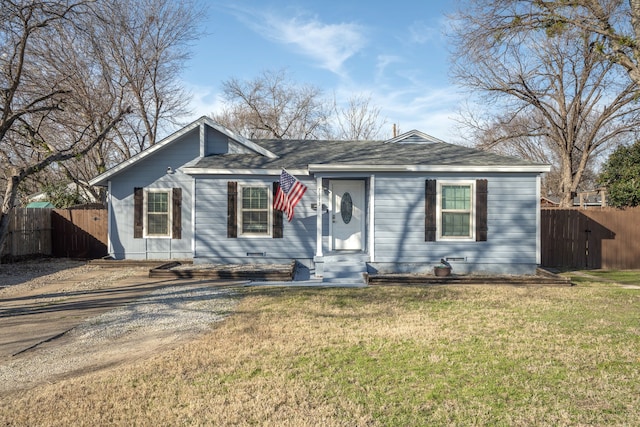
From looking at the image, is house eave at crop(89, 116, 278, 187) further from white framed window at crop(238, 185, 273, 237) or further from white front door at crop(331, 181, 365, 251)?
white front door at crop(331, 181, 365, 251)

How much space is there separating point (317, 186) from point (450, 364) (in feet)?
25.3

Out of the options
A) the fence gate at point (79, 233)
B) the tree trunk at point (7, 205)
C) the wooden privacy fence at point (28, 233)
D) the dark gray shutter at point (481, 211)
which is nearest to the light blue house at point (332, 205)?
the dark gray shutter at point (481, 211)

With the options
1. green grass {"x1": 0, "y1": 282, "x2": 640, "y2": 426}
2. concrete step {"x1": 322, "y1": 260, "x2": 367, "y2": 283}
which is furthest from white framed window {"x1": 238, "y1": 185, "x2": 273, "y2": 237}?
green grass {"x1": 0, "y1": 282, "x2": 640, "y2": 426}

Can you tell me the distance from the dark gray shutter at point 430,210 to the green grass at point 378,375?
13.7 ft

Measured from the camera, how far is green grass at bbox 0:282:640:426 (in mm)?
3627

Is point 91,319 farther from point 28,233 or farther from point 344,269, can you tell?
point 28,233

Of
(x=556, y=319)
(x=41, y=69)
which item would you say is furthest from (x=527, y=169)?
(x=41, y=69)

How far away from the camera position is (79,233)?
53.5ft

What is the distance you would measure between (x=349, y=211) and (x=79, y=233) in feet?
35.3

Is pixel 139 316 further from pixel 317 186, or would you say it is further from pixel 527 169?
pixel 527 169

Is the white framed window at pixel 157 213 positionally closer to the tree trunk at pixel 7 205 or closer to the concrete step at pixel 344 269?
the tree trunk at pixel 7 205

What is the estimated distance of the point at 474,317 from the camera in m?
6.94

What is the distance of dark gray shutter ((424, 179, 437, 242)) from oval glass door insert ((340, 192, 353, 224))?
2.16 m

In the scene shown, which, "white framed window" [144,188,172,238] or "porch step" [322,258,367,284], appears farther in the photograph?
"white framed window" [144,188,172,238]
